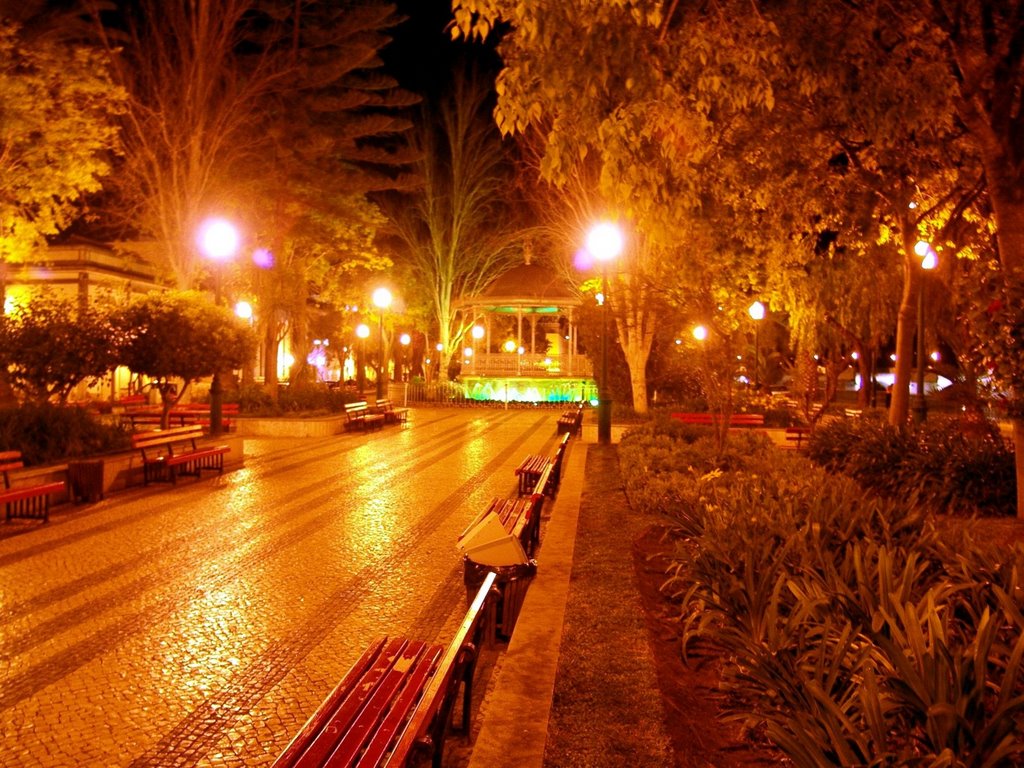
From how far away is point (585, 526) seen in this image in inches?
317

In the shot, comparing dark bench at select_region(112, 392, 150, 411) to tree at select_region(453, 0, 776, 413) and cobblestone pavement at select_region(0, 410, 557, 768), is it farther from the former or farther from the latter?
tree at select_region(453, 0, 776, 413)

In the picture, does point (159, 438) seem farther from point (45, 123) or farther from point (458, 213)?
point (458, 213)

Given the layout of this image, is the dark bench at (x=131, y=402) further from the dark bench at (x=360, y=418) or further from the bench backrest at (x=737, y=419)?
the bench backrest at (x=737, y=419)

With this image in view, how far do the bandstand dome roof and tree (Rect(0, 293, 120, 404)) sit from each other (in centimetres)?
2357

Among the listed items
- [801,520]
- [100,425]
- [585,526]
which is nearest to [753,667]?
[801,520]

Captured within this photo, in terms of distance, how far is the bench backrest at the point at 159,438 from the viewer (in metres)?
12.2

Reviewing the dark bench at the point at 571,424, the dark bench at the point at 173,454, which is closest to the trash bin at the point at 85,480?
the dark bench at the point at 173,454

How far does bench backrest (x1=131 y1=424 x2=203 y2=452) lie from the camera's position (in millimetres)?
→ 12156

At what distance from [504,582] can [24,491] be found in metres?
6.45

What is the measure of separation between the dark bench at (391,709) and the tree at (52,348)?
35.3 ft

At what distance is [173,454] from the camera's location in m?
13.1

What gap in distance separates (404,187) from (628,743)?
31.1 meters

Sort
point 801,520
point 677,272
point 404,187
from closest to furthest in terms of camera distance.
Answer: point 801,520
point 677,272
point 404,187

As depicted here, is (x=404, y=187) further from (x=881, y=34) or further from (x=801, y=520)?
(x=801, y=520)
